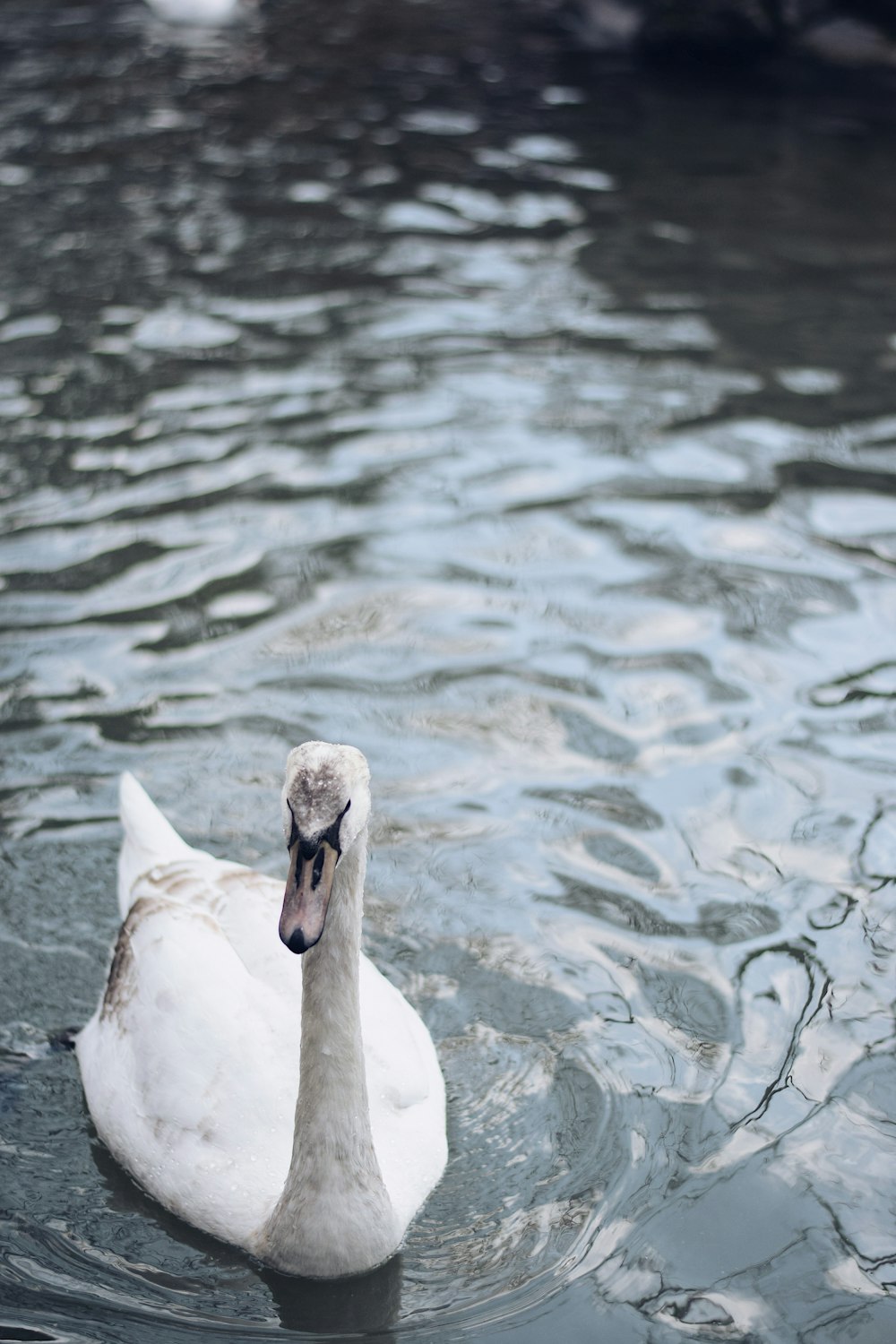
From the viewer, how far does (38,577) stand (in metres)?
7.65

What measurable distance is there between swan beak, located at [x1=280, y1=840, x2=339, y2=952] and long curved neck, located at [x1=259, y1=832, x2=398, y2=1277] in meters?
0.21

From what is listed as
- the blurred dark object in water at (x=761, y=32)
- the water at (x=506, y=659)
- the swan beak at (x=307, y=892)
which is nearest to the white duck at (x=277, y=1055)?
the swan beak at (x=307, y=892)

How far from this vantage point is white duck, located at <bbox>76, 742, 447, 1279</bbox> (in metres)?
3.89

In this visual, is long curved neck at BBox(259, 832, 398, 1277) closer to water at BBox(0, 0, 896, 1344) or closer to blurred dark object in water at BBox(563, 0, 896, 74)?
water at BBox(0, 0, 896, 1344)

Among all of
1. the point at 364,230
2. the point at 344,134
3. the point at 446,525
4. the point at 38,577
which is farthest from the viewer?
the point at 344,134

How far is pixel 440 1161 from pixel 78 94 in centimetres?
1349

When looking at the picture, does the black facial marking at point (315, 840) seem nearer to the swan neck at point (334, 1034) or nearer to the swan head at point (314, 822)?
the swan head at point (314, 822)

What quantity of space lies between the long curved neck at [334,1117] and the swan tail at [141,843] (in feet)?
4.31

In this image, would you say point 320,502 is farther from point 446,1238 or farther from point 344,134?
point 344,134

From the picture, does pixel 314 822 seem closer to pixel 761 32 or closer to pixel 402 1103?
pixel 402 1103

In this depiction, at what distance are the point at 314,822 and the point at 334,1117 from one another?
836 millimetres

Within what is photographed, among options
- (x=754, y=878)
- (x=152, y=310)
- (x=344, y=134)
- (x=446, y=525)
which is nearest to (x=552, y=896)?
(x=754, y=878)

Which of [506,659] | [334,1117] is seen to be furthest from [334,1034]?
[506,659]

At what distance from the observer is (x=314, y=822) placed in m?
3.75
